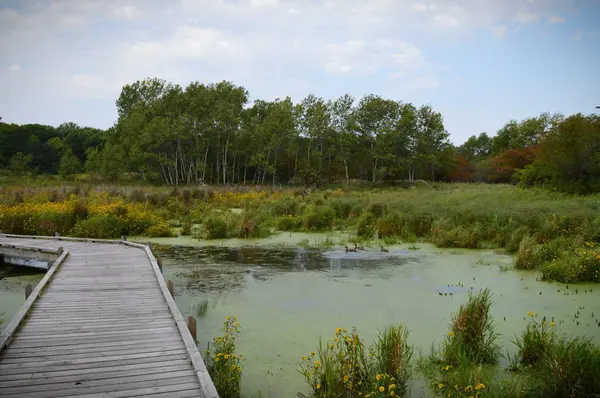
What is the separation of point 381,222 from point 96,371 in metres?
10.8

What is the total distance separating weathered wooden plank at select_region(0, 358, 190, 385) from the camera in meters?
3.70

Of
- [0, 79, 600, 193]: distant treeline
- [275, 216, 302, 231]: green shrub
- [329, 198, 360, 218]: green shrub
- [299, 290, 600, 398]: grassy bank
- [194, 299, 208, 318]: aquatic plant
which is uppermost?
[0, 79, 600, 193]: distant treeline

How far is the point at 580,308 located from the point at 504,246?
5.49 meters

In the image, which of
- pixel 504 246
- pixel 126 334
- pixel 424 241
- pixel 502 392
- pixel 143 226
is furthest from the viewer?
pixel 143 226

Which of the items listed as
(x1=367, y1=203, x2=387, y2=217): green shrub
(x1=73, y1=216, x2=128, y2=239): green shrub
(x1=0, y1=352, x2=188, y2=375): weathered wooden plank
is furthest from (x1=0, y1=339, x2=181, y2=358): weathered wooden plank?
(x1=367, y1=203, x2=387, y2=217): green shrub

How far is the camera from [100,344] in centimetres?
451

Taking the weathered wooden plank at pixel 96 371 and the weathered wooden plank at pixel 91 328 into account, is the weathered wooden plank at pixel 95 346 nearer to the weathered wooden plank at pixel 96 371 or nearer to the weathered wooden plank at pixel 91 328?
the weathered wooden plank at pixel 91 328

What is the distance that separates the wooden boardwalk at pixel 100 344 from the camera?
3609 mm

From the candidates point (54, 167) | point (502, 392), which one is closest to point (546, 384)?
point (502, 392)

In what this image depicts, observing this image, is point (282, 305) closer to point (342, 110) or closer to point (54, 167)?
point (342, 110)

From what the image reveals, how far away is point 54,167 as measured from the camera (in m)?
57.5

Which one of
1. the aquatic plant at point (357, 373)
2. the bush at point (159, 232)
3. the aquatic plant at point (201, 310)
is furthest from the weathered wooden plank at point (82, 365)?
the bush at point (159, 232)

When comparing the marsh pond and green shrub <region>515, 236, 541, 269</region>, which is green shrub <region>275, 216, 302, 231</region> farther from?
green shrub <region>515, 236, 541, 269</region>

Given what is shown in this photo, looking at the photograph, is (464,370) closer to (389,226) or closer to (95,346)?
(95,346)
